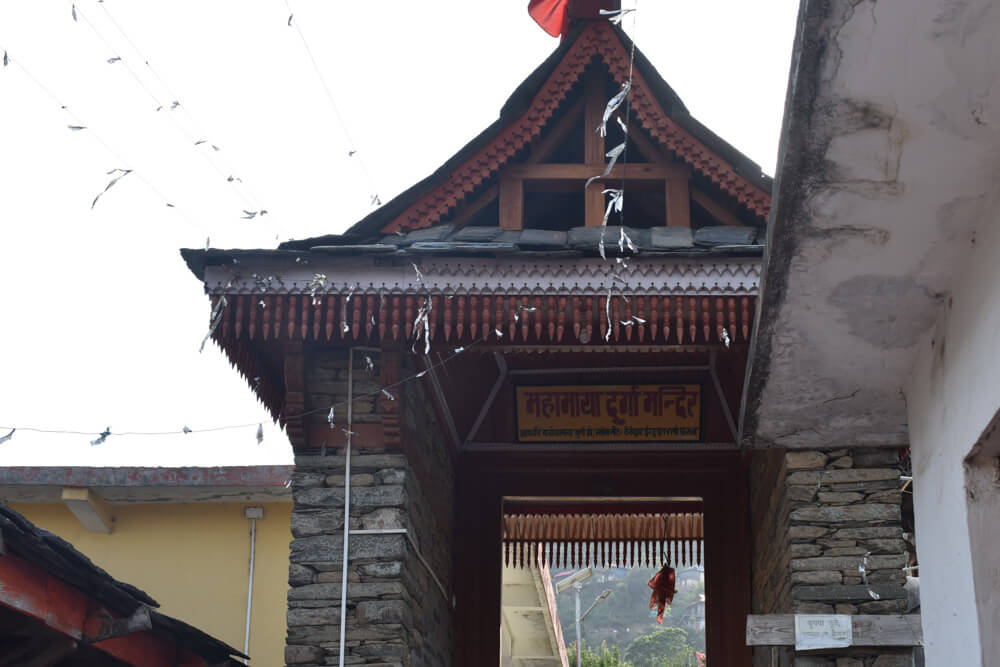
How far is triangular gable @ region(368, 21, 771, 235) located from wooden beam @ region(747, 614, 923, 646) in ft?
7.59

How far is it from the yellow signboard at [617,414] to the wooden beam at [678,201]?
2264 mm

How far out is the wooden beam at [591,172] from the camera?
7.50m

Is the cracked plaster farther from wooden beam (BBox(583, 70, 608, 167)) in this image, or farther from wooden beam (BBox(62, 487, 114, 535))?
wooden beam (BBox(62, 487, 114, 535))

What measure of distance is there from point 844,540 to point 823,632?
1.77 ft

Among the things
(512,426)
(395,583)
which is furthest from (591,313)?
(512,426)

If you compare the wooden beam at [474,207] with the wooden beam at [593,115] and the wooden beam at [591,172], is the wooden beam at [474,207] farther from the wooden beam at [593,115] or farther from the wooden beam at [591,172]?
the wooden beam at [593,115]

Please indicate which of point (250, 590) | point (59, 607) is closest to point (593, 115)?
point (59, 607)

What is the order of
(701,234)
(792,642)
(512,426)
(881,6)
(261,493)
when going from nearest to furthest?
(881,6) < (792,642) < (701,234) < (512,426) < (261,493)

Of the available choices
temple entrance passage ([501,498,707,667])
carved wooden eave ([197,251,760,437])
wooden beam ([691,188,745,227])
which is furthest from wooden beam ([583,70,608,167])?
temple entrance passage ([501,498,707,667])

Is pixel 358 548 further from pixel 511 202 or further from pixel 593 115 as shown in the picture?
pixel 593 115

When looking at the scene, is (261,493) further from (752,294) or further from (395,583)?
(752,294)

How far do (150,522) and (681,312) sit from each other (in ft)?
20.0

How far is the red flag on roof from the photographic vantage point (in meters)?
8.16

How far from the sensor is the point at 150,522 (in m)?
11.0
